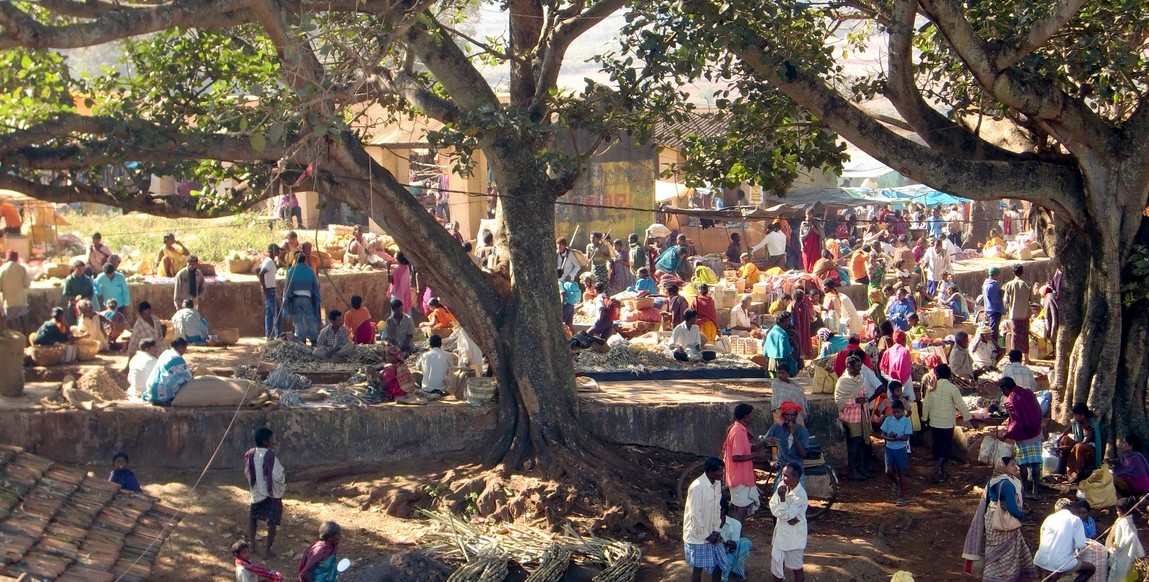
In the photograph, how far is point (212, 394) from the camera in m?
11.8

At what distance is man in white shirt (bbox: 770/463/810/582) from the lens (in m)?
8.63

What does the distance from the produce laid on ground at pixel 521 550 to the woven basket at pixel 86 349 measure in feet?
20.5

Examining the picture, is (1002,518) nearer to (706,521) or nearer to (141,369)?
(706,521)

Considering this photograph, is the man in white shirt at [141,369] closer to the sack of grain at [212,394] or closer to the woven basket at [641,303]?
the sack of grain at [212,394]

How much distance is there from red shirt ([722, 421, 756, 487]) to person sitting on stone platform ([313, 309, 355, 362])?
599cm

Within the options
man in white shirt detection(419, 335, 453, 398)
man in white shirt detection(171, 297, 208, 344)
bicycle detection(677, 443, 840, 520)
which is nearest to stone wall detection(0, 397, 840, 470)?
man in white shirt detection(419, 335, 453, 398)

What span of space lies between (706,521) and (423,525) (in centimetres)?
318

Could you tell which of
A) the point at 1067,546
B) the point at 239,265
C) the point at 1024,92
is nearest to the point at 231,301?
the point at 239,265

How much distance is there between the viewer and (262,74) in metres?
12.3

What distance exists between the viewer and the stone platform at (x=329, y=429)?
38.6 ft

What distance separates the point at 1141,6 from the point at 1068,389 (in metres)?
3.97

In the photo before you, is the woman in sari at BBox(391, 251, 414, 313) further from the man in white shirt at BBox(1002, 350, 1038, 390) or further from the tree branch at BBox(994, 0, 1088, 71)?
the tree branch at BBox(994, 0, 1088, 71)

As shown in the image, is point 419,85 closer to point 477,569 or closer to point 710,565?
point 477,569

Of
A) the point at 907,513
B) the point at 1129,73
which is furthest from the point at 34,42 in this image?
Result: the point at 1129,73
